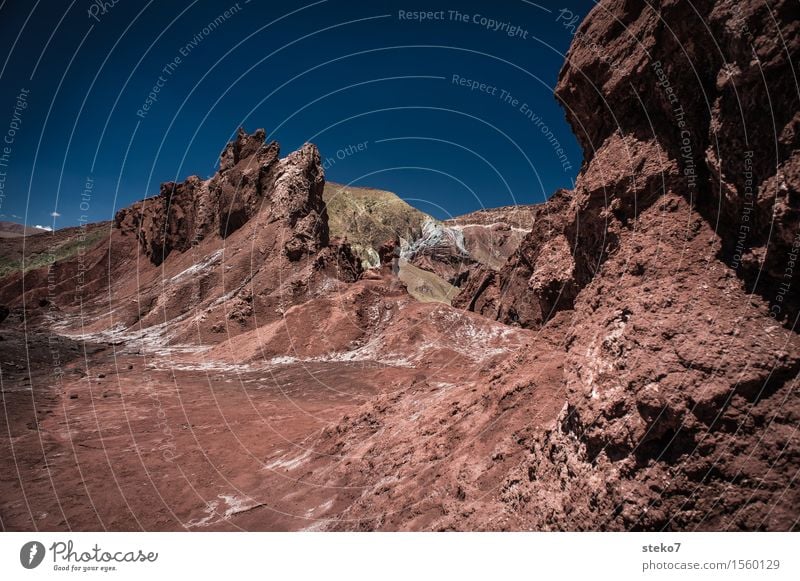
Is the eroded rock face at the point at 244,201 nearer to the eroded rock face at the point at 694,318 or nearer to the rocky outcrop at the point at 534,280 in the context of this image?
the rocky outcrop at the point at 534,280

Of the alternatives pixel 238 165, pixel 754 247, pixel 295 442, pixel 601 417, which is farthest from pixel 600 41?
pixel 238 165

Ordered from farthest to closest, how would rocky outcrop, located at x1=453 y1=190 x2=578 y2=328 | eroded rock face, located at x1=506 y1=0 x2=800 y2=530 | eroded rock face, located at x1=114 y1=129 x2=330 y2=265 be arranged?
eroded rock face, located at x1=114 y1=129 x2=330 y2=265 → rocky outcrop, located at x1=453 y1=190 x2=578 y2=328 → eroded rock face, located at x1=506 y1=0 x2=800 y2=530

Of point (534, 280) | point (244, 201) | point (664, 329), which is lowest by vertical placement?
point (664, 329)

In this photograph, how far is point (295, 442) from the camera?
1172 centimetres

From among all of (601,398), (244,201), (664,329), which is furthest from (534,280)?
(244,201)

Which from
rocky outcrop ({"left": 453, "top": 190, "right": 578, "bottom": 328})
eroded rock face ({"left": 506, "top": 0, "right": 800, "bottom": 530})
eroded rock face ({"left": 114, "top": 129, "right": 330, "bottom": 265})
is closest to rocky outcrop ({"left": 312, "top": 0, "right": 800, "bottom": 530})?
eroded rock face ({"left": 506, "top": 0, "right": 800, "bottom": 530})

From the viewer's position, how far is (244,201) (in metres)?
42.4

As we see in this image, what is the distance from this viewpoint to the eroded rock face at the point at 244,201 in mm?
38031

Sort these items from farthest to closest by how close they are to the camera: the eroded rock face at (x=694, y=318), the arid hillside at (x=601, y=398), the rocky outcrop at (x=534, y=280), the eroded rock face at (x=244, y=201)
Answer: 1. the eroded rock face at (x=244, y=201)
2. the rocky outcrop at (x=534, y=280)
3. the arid hillside at (x=601, y=398)
4. the eroded rock face at (x=694, y=318)

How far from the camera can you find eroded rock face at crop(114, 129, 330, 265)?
38.0 meters

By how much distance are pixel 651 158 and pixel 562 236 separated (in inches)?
128

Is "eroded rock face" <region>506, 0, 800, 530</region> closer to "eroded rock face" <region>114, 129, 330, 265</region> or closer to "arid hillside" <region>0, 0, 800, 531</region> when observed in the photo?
"arid hillside" <region>0, 0, 800, 531</region>

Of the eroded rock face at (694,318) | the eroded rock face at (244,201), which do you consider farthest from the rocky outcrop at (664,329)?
the eroded rock face at (244,201)

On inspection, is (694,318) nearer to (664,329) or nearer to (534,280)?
(664,329)
